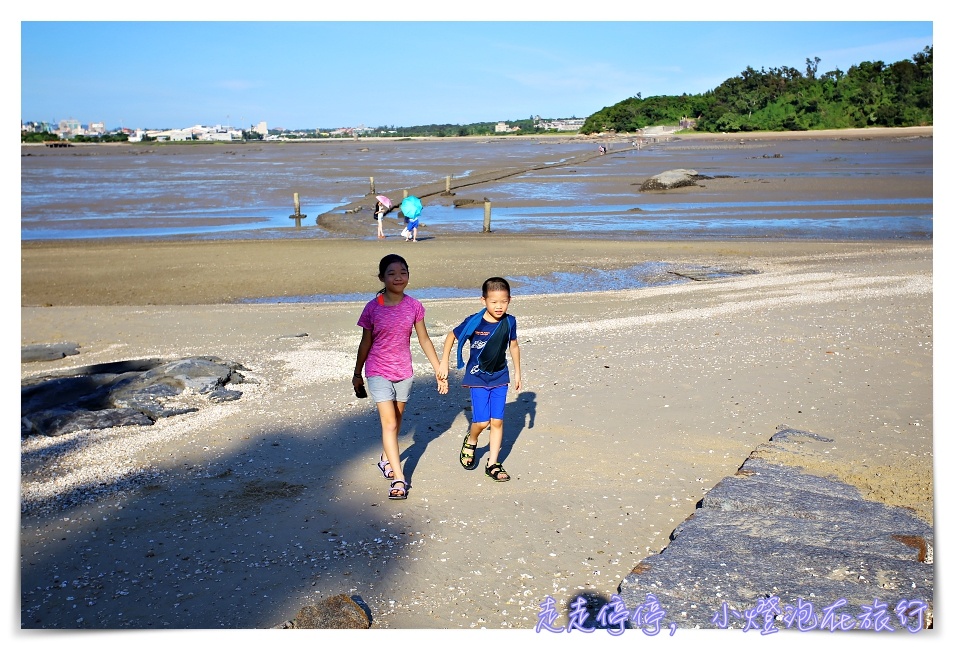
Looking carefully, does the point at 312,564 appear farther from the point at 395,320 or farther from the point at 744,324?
the point at 744,324

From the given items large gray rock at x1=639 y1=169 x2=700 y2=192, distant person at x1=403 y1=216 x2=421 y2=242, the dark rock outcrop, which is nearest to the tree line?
large gray rock at x1=639 y1=169 x2=700 y2=192

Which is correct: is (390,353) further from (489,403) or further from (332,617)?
(332,617)

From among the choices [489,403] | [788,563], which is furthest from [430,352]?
[788,563]

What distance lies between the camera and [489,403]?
595cm

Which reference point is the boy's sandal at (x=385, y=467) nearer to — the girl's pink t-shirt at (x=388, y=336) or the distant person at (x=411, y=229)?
the girl's pink t-shirt at (x=388, y=336)

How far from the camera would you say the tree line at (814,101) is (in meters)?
76.3

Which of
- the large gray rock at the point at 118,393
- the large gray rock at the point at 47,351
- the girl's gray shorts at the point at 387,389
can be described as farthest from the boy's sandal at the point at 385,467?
the large gray rock at the point at 47,351

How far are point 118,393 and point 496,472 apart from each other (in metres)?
4.09

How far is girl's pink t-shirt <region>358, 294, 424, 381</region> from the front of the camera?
5.64 meters

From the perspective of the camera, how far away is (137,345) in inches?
426

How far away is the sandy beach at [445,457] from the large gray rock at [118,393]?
24 cm

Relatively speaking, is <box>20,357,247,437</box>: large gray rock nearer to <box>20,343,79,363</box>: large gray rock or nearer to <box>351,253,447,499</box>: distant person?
<box>20,343,79,363</box>: large gray rock

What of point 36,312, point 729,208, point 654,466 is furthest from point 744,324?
point 729,208

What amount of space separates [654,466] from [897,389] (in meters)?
2.92
